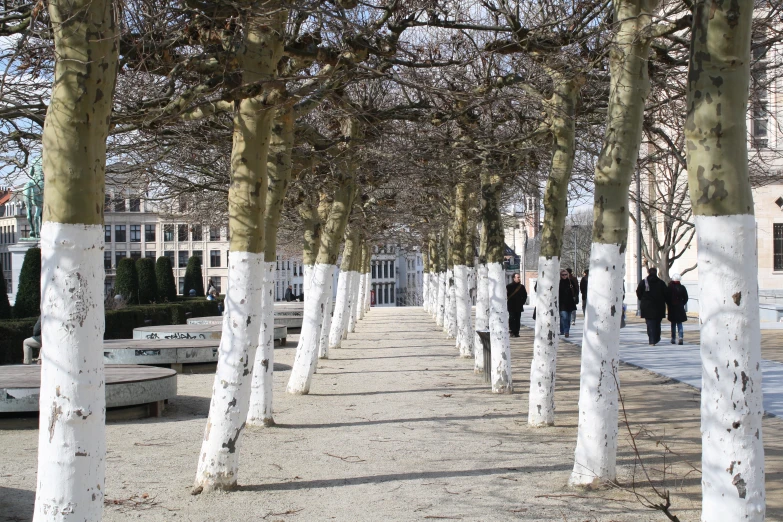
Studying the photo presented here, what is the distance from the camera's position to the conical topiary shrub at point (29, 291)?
24.9 metres

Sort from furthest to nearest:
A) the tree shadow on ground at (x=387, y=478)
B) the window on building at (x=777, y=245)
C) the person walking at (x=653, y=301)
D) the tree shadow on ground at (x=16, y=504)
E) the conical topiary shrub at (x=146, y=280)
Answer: the window on building at (x=777, y=245)
the conical topiary shrub at (x=146, y=280)
the person walking at (x=653, y=301)
the tree shadow on ground at (x=387, y=478)
the tree shadow on ground at (x=16, y=504)

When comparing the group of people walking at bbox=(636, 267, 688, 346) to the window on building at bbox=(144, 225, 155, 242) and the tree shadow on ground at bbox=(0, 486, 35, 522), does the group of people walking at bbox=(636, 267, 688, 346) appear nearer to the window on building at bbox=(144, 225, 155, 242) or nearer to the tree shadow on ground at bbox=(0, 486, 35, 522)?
the tree shadow on ground at bbox=(0, 486, 35, 522)

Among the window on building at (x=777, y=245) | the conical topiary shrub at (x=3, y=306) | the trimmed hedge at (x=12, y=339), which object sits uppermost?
the window on building at (x=777, y=245)

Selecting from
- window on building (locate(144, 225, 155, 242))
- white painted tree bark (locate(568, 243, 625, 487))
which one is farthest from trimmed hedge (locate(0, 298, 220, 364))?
window on building (locate(144, 225, 155, 242))

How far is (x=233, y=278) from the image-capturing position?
847 centimetres

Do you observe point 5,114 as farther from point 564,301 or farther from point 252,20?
point 564,301

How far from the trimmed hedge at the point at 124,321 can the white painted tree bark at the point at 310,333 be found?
236 inches

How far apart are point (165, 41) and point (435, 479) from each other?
15.1 feet

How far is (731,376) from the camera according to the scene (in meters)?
4.84

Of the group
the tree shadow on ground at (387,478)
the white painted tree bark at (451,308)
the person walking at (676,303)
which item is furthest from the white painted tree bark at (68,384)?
the white painted tree bark at (451,308)

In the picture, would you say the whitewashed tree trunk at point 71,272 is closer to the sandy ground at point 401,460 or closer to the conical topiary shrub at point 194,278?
the sandy ground at point 401,460

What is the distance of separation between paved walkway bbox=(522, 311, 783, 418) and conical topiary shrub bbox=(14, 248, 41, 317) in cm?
1526

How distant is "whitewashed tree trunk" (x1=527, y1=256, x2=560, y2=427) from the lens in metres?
10.9

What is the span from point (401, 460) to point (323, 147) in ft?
18.2
